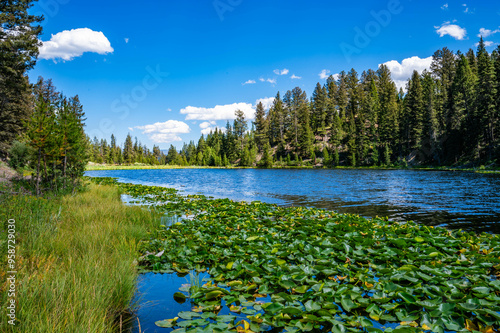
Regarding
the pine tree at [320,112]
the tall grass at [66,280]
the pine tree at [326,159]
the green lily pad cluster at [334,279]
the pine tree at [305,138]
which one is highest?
the pine tree at [320,112]

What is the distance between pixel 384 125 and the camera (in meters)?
69.9

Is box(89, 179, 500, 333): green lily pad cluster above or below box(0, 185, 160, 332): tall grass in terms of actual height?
below

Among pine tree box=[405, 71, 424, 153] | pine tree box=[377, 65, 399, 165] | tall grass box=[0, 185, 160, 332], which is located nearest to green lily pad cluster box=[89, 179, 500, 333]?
tall grass box=[0, 185, 160, 332]

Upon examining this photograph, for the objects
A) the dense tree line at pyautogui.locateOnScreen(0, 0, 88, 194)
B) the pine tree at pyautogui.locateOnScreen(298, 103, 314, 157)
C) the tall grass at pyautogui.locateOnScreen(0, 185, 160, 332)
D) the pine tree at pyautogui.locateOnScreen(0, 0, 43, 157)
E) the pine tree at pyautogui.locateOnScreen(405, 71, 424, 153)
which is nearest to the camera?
the tall grass at pyautogui.locateOnScreen(0, 185, 160, 332)

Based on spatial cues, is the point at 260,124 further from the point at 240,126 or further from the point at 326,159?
the point at 326,159

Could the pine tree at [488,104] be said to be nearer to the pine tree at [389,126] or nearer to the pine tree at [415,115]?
the pine tree at [415,115]

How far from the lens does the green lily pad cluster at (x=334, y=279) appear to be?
10.9 feet

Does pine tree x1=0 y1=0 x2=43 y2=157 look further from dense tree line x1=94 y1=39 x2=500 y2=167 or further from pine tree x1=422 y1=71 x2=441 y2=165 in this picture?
pine tree x1=422 y1=71 x2=441 y2=165

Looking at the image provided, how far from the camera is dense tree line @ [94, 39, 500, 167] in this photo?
150ft

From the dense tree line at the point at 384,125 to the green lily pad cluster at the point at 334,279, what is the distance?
4772cm

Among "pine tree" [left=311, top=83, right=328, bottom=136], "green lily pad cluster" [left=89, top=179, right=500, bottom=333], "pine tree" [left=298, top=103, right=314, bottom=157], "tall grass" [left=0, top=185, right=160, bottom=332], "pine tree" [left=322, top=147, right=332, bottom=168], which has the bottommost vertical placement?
"green lily pad cluster" [left=89, top=179, right=500, bottom=333]

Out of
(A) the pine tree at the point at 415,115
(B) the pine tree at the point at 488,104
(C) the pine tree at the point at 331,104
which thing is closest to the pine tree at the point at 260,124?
(C) the pine tree at the point at 331,104

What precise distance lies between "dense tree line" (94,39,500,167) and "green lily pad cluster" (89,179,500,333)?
47.7m

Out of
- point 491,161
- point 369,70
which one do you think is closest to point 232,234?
point 491,161
